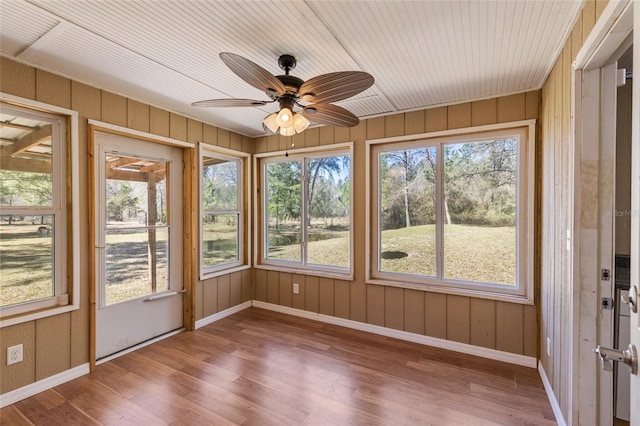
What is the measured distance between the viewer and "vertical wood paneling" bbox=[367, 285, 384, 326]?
3.29m

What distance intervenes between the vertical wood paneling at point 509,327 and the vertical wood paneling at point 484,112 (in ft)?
5.58

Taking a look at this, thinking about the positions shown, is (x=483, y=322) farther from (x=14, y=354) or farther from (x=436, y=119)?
(x=14, y=354)

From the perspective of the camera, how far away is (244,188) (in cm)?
416

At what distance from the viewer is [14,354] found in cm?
212

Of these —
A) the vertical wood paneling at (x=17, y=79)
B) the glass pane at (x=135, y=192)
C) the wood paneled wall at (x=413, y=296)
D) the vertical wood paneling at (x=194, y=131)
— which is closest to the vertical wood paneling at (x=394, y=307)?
the wood paneled wall at (x=413, y=296)

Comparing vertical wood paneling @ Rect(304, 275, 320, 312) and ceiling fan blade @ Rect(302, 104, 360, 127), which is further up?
ceiling fan blade @ Rect(302, 104, 360, 127)

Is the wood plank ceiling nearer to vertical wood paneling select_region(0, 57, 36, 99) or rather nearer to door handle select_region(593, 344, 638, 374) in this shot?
vertical wood paneling select_region(0, 57, 36, 99)

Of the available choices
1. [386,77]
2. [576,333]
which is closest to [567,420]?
[576,333]

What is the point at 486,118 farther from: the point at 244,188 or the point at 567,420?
the point at 244,188

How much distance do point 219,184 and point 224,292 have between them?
140cm

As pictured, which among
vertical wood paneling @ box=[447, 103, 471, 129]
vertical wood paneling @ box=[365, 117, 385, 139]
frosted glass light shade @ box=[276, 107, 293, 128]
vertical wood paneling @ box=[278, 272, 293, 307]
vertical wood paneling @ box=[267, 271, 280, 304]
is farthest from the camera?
vertical wood paneling @ box=[267, 271, 280, 304]

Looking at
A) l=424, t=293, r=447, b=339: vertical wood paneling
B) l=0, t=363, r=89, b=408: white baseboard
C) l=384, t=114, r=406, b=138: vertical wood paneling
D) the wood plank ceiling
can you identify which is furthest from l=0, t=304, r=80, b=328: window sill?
l=384, t=114, r=406, b=138: vertical wood paneling

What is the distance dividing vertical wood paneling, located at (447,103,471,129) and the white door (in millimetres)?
2951

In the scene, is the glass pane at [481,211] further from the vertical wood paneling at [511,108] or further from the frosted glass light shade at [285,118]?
the frosted glass light shade at [285,118]
